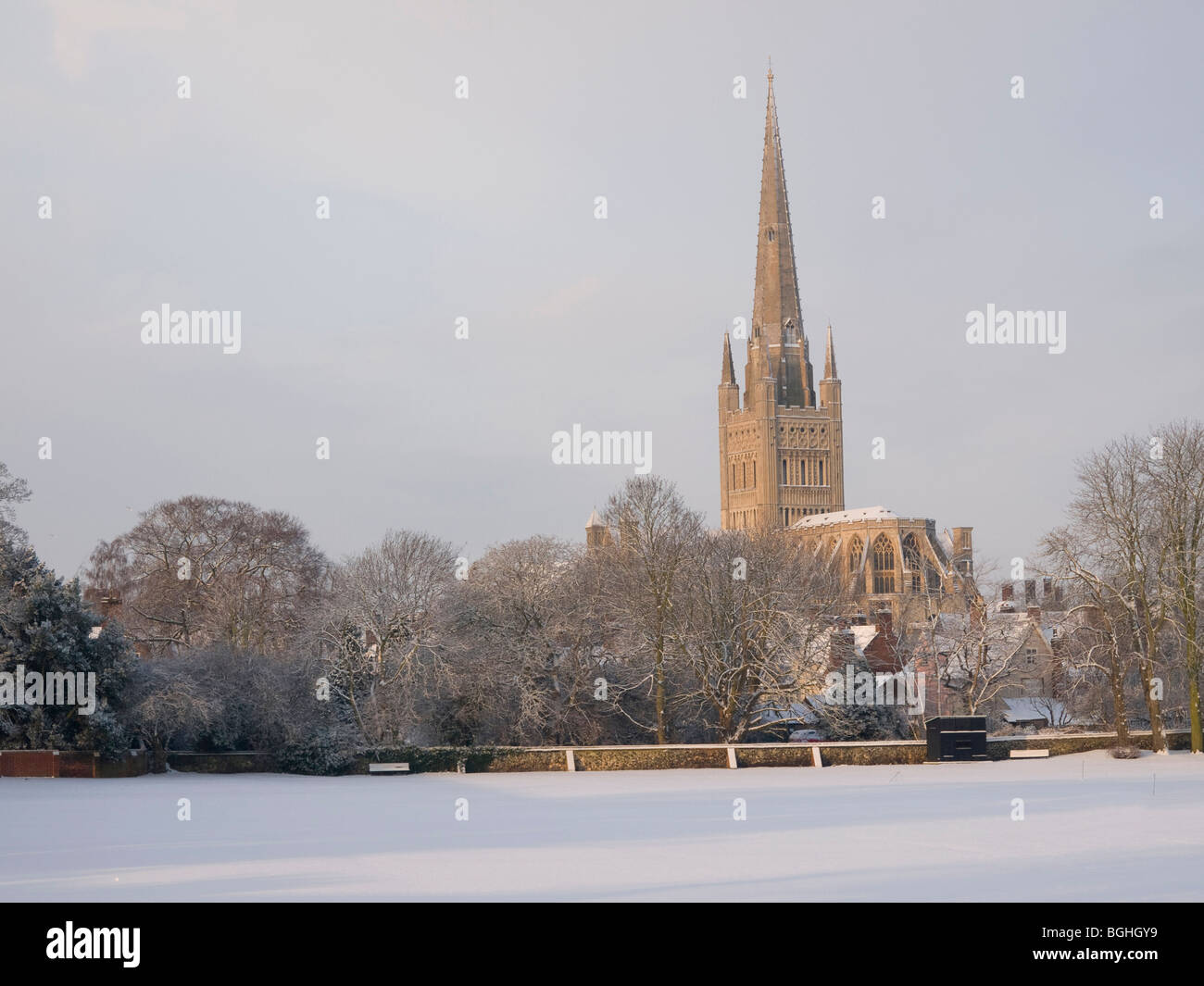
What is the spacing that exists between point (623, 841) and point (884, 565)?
142378 millimetres

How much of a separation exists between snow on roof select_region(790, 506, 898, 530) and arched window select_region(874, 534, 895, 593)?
3.12 meters

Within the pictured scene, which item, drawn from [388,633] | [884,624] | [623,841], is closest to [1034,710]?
[884,624]

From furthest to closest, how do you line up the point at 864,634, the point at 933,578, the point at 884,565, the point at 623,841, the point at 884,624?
the point at 933,578 < the point at 884,565 < the point at 864,634 < the point at 884,624 < the point at 623,841

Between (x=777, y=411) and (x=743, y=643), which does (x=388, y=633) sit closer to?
(x=743, y=643)

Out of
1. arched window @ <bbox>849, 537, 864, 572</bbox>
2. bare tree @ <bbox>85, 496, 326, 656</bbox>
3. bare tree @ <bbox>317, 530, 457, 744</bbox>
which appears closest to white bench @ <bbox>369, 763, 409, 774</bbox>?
bare tree @ <bbox>317, 530, 457, 744</bbox>

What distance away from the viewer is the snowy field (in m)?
17.1

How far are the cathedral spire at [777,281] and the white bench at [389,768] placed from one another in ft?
487

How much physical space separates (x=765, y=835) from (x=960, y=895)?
6.70m

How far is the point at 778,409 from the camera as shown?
187 m

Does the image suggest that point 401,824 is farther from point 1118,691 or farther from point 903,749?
point 1118,691

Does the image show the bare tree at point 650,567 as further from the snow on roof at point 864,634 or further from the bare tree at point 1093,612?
the snow on roof at point 864,634

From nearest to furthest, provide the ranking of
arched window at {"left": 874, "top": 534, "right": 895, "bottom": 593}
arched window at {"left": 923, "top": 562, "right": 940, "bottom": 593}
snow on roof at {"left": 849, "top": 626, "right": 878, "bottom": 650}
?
snow on roof at {"left": 849, "top": 626, "right": 878, "bottom": 650} < arched window at {"left": 923, "top": 562, "right": 940, "bottom": 593} < arched window at {"left": 874, "top": 534, "right": 895, "bottom": 593}

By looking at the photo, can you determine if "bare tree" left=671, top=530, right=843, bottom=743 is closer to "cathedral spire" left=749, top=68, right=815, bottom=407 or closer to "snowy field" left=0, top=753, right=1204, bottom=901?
"snowy field" left=0, top=753, right=1204, bottom=901

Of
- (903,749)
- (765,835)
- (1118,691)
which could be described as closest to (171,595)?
(903,749)
